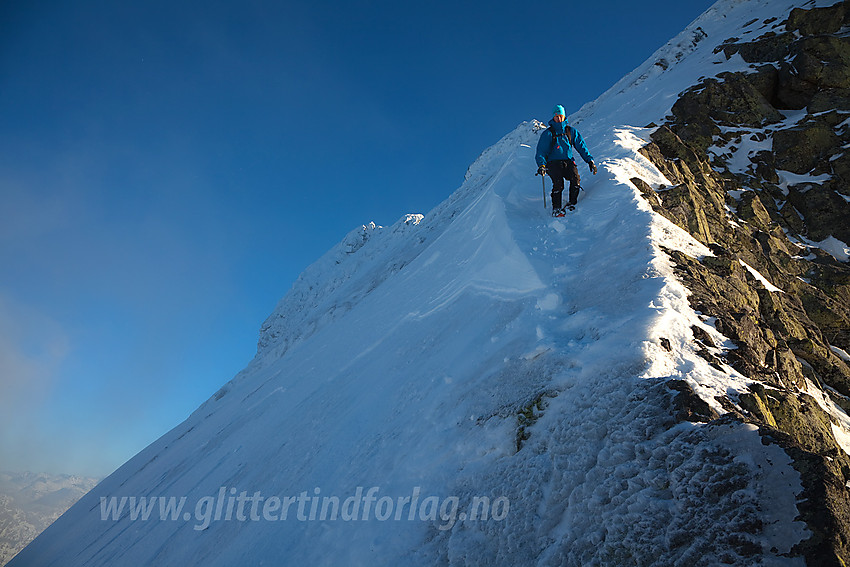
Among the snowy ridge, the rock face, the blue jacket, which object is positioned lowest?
the rock face

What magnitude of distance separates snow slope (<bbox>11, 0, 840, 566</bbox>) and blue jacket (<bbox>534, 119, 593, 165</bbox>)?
1.10 m

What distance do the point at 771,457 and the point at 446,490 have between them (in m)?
2.77

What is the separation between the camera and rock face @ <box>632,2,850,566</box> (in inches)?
153

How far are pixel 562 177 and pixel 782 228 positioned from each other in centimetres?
765

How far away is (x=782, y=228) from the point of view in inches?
487

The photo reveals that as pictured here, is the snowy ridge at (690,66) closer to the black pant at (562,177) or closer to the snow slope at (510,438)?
the black pant at (562,177)

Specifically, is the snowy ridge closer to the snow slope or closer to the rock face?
the rock face

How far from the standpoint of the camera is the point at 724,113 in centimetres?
1780

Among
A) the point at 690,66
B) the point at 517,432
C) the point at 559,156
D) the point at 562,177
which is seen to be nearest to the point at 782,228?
the point at 562,177

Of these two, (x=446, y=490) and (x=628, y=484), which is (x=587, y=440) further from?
(x=446, y=490)

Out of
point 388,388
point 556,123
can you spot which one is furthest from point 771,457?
point 556,123

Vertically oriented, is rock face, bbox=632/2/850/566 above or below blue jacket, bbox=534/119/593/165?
below

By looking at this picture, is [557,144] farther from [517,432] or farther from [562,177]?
[517,432]

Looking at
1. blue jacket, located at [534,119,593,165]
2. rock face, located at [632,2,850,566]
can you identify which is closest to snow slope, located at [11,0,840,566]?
rock face, located at [632,2,850,566]
